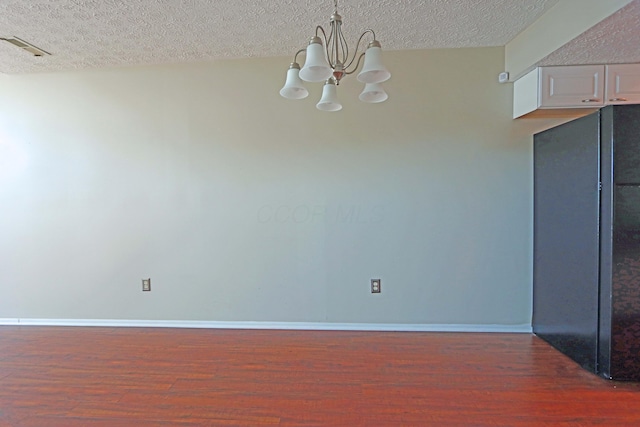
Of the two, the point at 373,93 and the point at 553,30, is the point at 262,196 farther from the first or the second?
the point at 553,30

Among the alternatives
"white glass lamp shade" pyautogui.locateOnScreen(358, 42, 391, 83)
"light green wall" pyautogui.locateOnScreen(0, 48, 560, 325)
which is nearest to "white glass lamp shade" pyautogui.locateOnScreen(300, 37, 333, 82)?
"white glass lamp shade" pyautogui.locateOnScreen(358, 42, 391, 83)

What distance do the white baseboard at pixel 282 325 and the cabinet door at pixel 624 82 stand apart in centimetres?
190

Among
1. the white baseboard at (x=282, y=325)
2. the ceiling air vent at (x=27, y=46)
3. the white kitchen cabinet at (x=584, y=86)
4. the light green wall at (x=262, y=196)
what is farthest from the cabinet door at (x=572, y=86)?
the ceiling air vent at (x=27, y=46)

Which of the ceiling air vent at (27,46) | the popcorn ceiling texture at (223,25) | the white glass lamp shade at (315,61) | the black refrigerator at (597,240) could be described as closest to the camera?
the white glass lamp shade at (315,61)

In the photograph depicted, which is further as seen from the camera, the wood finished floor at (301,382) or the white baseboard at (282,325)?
the white baseboard at (282,325)

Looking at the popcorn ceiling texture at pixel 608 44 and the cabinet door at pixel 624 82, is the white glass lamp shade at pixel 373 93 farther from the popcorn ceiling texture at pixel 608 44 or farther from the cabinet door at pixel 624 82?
the cabinet door at pixel 624 82

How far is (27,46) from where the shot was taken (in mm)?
2617

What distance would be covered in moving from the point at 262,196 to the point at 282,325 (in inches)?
46.0

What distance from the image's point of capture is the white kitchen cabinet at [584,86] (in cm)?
241

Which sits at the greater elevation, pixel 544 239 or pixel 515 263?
pixel 544 239

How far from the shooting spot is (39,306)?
320 cm

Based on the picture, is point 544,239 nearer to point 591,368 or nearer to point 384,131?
point 591,368

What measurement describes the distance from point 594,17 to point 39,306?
4.82m

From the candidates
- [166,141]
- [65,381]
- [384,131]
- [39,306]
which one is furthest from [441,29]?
[39,306]
